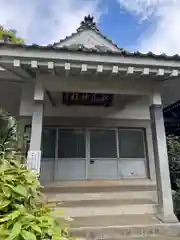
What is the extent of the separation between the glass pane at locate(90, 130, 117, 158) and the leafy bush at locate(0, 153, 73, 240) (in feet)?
11.9

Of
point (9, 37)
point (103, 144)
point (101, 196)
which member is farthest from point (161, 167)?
point (9, 37)

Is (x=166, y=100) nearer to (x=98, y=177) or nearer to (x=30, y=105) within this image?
(x=98, y=177)

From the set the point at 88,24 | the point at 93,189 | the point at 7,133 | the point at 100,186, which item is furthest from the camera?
the point at 88,24

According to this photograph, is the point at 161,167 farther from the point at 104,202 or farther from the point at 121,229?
the point at 104,202

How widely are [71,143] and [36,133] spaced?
2462 mm

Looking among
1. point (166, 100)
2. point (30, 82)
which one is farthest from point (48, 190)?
point (166, 100)

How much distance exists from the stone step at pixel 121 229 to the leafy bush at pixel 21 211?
0.97 meters

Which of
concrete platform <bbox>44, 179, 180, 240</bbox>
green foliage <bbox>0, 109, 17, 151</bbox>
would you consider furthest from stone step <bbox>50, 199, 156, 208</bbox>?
green foliage <bbox>0, 109, 17, 151</bbox>

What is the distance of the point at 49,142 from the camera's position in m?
6.27

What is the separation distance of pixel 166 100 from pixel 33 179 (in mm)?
4934

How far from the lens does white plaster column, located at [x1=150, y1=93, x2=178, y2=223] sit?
3848mm

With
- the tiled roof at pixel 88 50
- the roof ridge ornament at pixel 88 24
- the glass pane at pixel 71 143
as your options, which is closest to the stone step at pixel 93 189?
the glass pane at pixel 71 143

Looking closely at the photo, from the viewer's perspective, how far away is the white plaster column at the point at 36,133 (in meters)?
3.75

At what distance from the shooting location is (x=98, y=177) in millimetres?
6086
